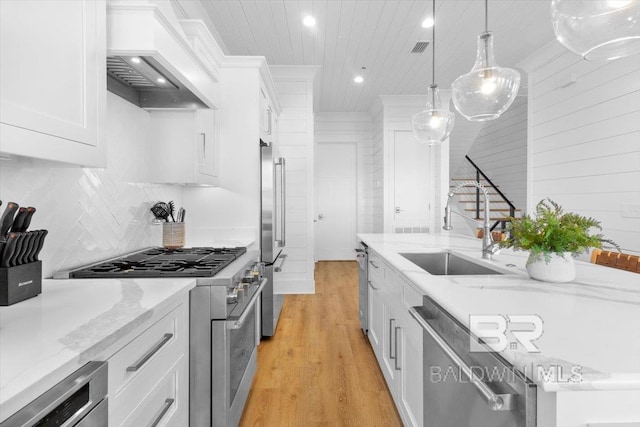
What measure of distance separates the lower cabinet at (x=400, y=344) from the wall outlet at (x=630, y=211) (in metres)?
2.55

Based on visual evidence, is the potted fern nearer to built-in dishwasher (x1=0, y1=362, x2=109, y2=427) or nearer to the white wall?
built-in dishwasher (x1=0, y1=362, x2=109, y2=427)

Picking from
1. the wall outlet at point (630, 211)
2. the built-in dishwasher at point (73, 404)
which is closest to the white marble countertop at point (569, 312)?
the built-in dishwasher at point (73, 404)

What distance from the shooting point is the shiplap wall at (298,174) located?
4641 mm

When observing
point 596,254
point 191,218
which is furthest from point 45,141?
point 596,254

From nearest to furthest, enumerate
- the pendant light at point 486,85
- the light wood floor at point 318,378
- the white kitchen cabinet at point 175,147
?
the light wood floor at point 318,378
the pendant light at point 486,85
the white kitchen cabinet at point 175,147

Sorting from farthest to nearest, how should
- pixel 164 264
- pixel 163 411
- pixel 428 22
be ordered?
pixel 428 22
pixel 164 264
pixel 163 411

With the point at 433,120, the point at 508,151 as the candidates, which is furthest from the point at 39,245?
the point at 508,151

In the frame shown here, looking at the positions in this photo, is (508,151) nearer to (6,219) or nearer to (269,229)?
(269,229)

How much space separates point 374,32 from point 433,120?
4.67 ft

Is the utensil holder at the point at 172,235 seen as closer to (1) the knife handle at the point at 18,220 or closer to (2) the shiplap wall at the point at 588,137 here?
(1) the knife handle at the point at 18,220

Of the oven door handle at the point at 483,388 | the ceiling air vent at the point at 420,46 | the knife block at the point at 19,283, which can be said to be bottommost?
the oven door handle at the point at 483,388

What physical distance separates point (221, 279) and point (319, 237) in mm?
5725

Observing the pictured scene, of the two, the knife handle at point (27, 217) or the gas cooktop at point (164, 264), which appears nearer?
the knife handle at point (27, 217)

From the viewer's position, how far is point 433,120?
2.90m
